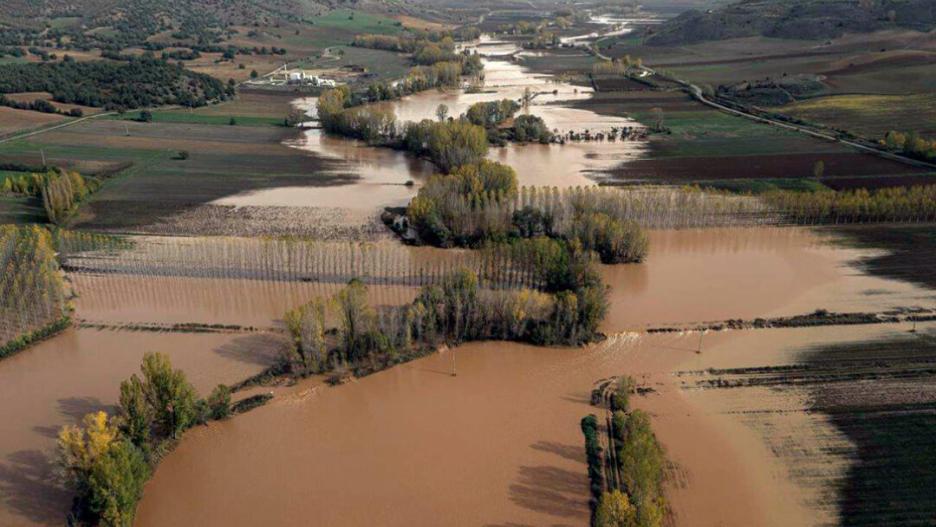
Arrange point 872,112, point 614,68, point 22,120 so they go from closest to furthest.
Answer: point 22,120 → point 872,112 → point 614,68

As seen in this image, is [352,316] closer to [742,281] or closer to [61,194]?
[742,281]

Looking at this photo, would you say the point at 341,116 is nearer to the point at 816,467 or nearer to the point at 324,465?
the point at 324,465

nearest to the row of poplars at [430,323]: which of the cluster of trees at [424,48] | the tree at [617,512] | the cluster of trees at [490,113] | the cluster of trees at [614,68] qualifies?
the tree at [617,512]

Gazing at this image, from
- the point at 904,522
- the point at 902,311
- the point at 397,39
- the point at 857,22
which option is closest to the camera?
the point at 904,522

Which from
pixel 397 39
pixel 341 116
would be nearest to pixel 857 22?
pixel 397 39

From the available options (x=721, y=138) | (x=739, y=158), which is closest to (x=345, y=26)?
(x=721, y=138)
